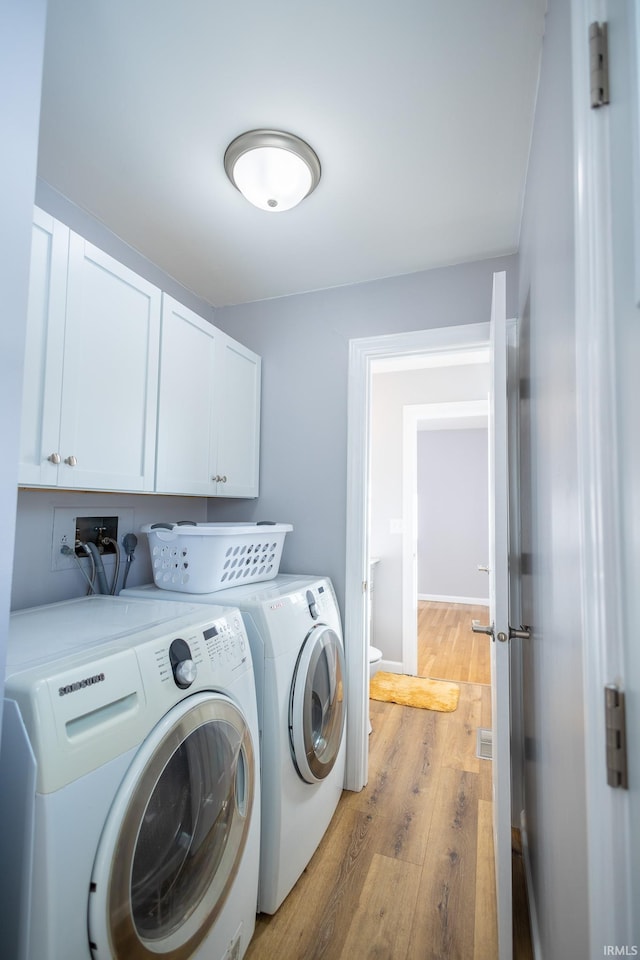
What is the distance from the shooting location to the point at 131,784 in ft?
2.98

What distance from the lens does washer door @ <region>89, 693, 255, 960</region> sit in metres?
0.86

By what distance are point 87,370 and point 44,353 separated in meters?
0.15

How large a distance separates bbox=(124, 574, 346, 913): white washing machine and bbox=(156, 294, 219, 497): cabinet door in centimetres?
49

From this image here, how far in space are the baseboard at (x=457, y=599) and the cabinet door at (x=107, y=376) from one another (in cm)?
536

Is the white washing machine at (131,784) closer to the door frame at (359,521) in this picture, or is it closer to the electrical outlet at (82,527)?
the electrical outlet at (82,527)

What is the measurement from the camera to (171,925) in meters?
1.00

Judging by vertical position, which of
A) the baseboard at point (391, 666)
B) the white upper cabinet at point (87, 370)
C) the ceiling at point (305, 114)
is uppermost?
the ceiling at point (305, 114)

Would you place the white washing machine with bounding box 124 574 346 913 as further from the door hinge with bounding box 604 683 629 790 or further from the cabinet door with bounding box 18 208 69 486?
the door hinge with bounding box 604 683 629 790

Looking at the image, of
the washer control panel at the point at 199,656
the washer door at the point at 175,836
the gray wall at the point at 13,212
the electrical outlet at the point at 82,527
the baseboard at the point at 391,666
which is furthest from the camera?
the baseboard at the point at 391,666

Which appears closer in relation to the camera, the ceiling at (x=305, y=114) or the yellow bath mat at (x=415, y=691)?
the ceiling at (x=305, y=114)

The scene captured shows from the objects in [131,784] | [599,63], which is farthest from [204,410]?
[599,63]

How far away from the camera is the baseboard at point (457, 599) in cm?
611

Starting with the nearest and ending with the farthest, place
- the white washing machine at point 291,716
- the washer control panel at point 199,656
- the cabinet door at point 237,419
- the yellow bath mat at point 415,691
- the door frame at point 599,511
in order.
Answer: the door frame at point 599,511 → the washer control panel at point 199,656 → the white washing machine at point 291,716 → the cabinet door at point 237,419 → the yellow bath mat at point 415,691

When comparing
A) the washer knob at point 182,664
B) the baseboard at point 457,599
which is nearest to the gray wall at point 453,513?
the baseboard at point 457,599
